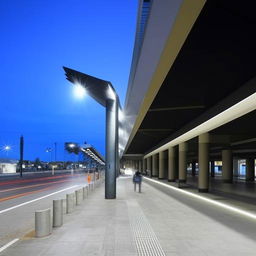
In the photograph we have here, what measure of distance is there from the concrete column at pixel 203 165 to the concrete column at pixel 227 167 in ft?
54.5

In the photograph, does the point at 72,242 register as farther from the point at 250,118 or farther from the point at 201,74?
the point at 250,118

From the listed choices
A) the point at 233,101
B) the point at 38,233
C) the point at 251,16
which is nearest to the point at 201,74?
the point at 233,101

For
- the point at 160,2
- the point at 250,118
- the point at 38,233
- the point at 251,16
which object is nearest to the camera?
the point at 160,2

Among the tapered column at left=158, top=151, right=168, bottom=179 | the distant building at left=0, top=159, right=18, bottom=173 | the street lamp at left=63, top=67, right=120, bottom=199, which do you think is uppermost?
the street lamp at left=63, top=67, right=120, bottom=199

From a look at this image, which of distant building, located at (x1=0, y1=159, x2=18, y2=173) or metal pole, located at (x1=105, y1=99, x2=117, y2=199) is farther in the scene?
distant building, located at (x1=0, y1=159, x2=18, y2=173)

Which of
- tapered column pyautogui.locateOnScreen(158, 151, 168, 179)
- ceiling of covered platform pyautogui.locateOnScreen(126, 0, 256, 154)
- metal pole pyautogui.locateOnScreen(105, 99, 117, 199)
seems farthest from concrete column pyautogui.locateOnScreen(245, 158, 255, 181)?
metal pole pyautogui.locateOnScreen(105, 99, 117, 199)

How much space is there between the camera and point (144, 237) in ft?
27.6

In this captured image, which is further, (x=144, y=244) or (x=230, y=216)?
(x=230, y=216)

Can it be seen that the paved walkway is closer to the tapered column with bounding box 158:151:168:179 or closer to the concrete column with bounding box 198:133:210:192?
the concrete column with bounding box 198:133:210:192

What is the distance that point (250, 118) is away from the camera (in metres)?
20.2

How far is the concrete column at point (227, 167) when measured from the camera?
1636 inches

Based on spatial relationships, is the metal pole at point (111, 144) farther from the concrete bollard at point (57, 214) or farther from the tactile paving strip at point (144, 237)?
the concrete bollard at point (57, 214)

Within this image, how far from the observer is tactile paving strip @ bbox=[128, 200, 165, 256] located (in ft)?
23.1

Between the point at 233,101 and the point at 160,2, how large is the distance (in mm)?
9423
